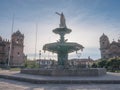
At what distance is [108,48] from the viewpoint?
63.4 meters

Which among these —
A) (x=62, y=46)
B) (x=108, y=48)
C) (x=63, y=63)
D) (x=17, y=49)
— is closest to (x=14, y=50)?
(x=17, y=49)

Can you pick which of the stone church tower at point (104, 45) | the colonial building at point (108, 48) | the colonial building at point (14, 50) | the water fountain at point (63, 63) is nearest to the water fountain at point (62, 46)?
the water fountain at point (63, 63)

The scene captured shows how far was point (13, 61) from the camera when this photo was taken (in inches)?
2223

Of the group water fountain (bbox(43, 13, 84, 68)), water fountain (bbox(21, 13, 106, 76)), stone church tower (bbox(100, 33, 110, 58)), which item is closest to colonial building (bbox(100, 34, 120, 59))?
stone church tower (bbox(100, 33, 110, 58))

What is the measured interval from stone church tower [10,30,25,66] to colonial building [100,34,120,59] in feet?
103

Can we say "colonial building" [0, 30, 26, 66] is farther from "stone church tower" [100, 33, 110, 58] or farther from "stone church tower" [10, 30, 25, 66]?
"stone church tower" [100, 33, 110, 58]

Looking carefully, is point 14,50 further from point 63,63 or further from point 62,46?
point 62,46

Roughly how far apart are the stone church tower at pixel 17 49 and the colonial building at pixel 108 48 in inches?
1233

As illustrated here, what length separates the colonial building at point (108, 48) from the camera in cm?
6116

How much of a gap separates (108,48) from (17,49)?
34.7 m

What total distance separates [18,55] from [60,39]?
43.3m

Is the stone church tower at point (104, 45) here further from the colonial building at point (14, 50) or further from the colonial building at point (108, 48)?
the colonial building at point (14, 50)

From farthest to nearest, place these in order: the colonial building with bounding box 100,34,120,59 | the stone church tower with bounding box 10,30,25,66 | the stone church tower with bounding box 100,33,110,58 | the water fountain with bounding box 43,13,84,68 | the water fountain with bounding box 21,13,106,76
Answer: the stone church tower with bounding box 100,33,110,58 < the colonial building with bounding box 100,34,120,59 < the stone church tower with bounding box 10,30,25,66 < the water fountain with bounding box 43,13,84,68 < the water fountain with bounding box 21,13,106,76

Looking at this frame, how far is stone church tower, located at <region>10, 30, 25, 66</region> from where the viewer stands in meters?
56.3
